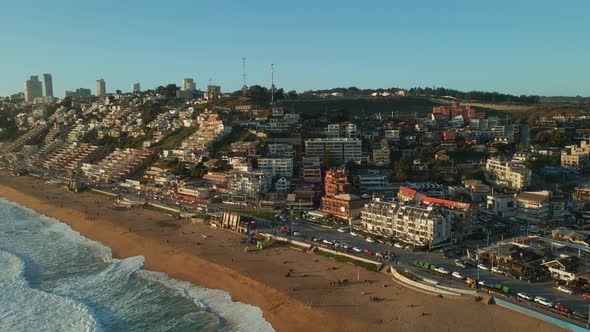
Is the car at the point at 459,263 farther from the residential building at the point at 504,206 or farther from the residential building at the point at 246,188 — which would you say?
the residential building at the point at 246,188

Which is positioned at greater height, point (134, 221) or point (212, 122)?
point (212, 122)

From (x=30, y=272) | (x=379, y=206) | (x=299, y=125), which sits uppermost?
(x=299, y=125)

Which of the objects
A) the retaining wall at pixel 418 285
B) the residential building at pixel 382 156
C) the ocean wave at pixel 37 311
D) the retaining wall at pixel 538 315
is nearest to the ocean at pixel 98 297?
the ocean wave at pixel 37 311

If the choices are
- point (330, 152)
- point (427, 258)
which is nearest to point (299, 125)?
point (330, 152)

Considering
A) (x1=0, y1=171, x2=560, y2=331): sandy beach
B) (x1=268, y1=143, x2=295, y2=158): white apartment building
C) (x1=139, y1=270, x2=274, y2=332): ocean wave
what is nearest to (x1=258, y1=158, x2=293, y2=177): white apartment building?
(x1=268, y1=143, x2=295, y2=158): white apartment building

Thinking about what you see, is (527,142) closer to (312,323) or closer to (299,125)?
(299,125)

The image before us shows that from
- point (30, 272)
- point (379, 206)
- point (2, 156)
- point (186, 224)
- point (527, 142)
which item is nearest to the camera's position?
point (30, 272)

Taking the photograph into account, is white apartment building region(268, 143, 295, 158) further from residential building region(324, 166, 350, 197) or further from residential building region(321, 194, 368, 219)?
residential building region(321, 194, 368, 219)
